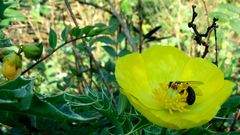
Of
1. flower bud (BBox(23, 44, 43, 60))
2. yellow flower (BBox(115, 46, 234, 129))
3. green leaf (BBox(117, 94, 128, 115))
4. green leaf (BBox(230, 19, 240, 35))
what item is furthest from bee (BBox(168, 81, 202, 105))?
green leaf (BBox(230, 19, 240, 35))

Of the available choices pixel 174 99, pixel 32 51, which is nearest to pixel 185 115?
pixel 174 99

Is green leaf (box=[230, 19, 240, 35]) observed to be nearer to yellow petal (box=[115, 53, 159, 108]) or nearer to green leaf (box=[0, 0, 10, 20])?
yellow petal (box=[115, 53, 159, 108])

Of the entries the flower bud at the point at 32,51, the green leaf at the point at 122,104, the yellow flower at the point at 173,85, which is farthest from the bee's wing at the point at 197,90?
the flower bud at the point at 32,51

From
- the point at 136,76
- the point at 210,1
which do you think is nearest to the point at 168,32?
the point at 210,1

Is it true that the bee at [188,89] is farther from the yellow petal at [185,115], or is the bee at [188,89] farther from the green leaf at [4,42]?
the green leaf at [4,42]

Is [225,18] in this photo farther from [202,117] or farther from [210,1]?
[202,117]

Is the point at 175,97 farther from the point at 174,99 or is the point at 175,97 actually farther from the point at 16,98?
the point at 16,98
